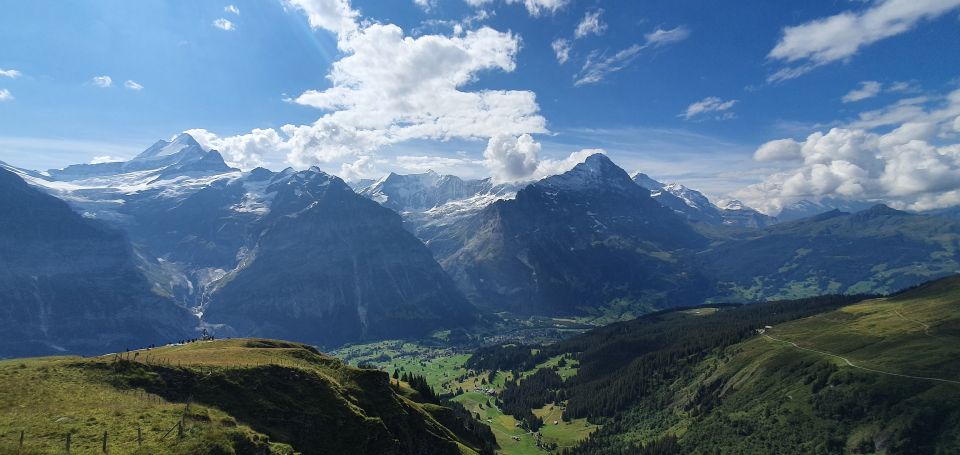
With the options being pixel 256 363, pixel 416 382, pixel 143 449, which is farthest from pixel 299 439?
pixel 416 382

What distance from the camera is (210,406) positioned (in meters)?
74.2

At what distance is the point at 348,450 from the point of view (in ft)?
266

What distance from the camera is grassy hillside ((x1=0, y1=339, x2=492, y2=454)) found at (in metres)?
57.2

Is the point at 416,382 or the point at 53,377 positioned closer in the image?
the point at 53,377

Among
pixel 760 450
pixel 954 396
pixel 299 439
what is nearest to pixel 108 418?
pixel 299 439

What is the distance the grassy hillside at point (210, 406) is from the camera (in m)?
57.2

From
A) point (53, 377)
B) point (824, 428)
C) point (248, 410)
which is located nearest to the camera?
point (53, 377)

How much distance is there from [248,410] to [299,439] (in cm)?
920

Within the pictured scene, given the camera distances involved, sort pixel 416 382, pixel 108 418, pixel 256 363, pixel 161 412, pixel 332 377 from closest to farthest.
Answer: pixel 108 418 → pixel 161 412 → pixel 256 363 → pixel 332 377 → pixel 416 382

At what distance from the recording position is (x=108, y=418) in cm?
5997

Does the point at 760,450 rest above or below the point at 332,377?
Result: below

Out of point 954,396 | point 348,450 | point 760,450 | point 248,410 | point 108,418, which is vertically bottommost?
point 760,450

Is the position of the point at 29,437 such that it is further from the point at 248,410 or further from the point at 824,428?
the point at 824,428

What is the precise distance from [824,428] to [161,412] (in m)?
222
